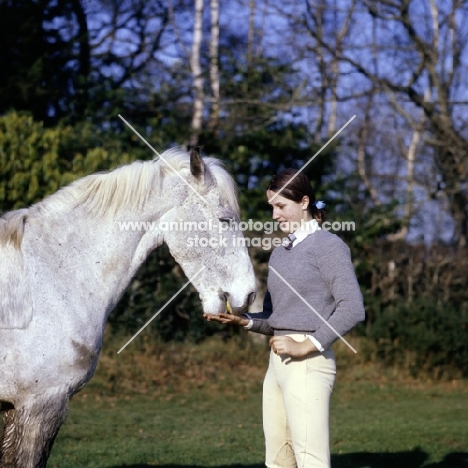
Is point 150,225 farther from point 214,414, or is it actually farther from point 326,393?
point 214,414

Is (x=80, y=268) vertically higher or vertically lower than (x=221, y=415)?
higher

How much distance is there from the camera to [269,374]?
3.57 meters

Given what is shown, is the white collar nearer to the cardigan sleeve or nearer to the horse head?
the cardigan sleeve

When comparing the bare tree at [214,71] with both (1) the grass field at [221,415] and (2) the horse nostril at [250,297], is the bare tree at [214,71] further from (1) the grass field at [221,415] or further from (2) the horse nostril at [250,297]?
(2) the horse nostril at [250,297]

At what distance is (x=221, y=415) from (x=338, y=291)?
5.31 metres

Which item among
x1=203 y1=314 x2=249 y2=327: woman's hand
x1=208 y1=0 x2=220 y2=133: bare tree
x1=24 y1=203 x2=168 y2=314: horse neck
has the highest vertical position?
x1=208 y1=0 x2=220 y2=133: bare tree

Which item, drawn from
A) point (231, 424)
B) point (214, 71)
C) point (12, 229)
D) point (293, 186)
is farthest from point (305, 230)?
point (214, 71)

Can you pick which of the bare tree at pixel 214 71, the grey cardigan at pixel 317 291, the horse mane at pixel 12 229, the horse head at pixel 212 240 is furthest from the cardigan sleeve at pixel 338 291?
the bare tree at pixel 214 71

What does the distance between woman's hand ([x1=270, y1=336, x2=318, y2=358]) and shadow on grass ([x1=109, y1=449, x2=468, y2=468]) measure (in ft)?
9.09

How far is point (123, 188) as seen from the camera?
11.5ft

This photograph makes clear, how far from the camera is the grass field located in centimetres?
602

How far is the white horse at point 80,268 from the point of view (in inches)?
120

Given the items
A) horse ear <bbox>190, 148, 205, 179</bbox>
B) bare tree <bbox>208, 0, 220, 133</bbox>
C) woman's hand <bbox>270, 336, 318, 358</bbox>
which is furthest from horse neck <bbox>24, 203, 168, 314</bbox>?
bare tree <bbox>208, 0, 220, 133</bbox>

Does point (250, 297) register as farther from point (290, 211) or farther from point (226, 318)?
point (290, 211)
